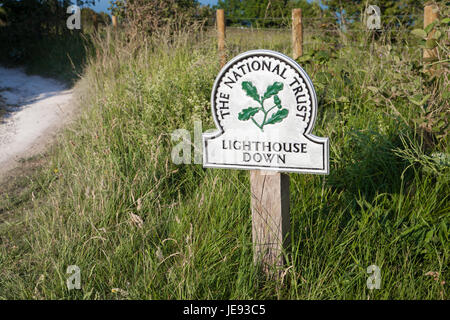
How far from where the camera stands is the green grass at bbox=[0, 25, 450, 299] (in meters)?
2.27

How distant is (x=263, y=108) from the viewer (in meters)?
2.16

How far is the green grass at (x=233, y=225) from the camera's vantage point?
227 centimetres

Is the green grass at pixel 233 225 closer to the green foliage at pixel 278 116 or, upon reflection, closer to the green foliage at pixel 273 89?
the green foliage at pixel 278 116

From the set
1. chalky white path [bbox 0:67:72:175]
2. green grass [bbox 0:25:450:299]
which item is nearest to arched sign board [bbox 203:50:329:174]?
green grass [bbox 0:25:450:299]

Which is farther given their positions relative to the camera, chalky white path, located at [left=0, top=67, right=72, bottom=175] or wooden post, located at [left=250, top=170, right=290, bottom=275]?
chalky white path, located at [left=0, top=67, right=72, bottom=175]

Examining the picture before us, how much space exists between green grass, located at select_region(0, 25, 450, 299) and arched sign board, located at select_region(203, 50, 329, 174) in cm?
43

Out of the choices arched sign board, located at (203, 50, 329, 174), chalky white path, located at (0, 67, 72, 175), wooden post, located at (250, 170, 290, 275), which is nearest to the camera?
arched sign board, located at (203, 50, 329, 174)

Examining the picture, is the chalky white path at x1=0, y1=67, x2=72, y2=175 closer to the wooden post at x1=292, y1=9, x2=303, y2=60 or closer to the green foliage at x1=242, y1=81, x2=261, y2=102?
the green foliage at x1=242, y1=81, x2=261, y2=102

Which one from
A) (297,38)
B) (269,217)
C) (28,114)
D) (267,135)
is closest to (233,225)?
(269,217)

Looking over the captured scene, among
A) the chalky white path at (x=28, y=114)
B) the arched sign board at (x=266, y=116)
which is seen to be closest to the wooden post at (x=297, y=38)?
the chalky white path at (x=28, y=114)

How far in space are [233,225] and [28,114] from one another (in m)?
5.61

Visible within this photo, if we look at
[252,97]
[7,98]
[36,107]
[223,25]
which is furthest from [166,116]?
[7,98]

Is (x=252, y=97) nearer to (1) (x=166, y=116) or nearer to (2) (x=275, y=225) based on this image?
(2) (x=275, y=225)

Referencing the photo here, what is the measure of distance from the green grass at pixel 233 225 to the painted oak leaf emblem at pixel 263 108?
62cm
